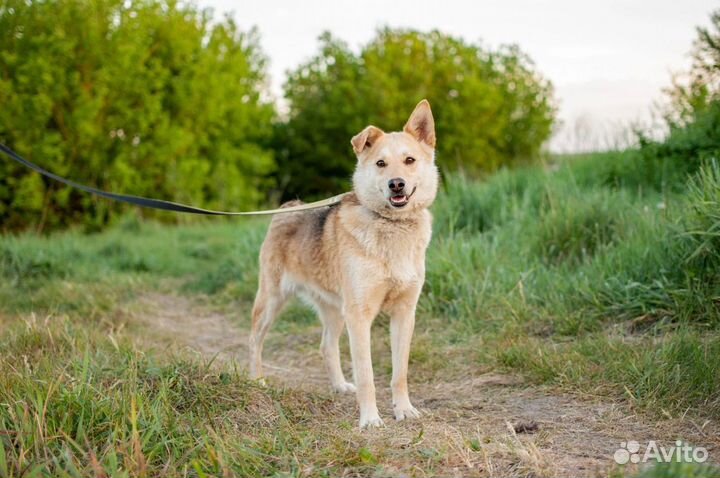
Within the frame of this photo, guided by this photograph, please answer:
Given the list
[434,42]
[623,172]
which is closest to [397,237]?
[623,172]

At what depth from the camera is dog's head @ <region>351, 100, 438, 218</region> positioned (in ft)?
14.1

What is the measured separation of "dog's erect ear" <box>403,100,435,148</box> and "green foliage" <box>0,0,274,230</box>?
432 inches

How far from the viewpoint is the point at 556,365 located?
459 centimetres

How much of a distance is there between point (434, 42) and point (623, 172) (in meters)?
14.0

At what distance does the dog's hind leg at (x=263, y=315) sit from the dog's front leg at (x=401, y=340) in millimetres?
1126

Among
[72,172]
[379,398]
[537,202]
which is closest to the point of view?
[379,398]

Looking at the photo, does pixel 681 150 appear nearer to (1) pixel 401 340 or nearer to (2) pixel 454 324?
(2) pixel 454 324

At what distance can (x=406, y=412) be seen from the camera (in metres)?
4.22

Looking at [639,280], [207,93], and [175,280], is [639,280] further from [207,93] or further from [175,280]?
[207,93]

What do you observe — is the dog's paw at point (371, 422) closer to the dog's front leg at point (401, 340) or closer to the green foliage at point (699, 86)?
the dog's front leg at point (401, 340)

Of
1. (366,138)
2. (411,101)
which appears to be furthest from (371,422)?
(411,101)

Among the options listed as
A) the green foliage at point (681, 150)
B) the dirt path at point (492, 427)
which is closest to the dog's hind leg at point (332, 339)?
the dirt path at point (492, 427)

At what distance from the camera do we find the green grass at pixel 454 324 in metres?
3.08

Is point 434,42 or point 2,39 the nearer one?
point 2,39
